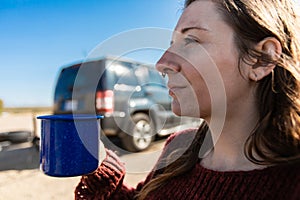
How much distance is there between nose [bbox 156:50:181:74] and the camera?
0.94 metres

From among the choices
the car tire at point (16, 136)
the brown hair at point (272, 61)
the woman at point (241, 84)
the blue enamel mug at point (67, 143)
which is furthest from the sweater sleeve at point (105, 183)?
the car tire at point (16, 136)

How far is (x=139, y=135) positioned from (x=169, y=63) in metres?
4.21

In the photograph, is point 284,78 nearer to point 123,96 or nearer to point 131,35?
point 131,35

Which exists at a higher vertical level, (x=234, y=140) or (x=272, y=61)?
(x=272, y=61)

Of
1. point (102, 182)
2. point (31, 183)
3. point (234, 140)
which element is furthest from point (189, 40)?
point (31, 183)

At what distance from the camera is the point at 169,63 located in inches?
37.2

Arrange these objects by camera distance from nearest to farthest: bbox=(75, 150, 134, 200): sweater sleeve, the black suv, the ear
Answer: the ear → bbox=(75, 150, 134, 200): sweater sleeve → the black suv

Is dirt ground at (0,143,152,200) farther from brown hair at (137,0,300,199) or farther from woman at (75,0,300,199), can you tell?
brown hair at (137,0,300,199)

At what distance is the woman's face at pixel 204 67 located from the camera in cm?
91

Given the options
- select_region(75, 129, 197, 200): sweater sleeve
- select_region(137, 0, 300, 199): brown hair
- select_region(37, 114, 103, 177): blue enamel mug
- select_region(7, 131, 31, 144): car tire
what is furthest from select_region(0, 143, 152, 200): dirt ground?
select_region(137, 0, 300, 199): brown hair

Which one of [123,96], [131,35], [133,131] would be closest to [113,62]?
[123,96]

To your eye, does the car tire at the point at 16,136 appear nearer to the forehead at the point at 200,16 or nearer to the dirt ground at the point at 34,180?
the dirt ground at the point at 34,180

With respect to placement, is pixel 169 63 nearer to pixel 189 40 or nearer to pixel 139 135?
pixel 189 40

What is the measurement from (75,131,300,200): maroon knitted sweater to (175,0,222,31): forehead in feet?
1.75
